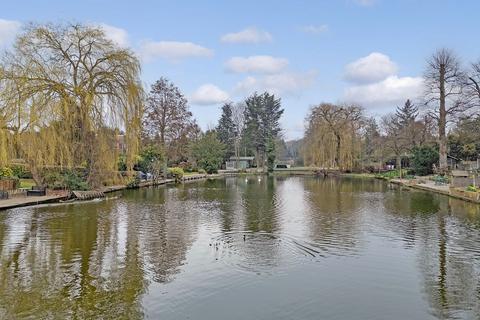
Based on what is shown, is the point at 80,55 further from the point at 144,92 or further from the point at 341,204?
the point at 341,204

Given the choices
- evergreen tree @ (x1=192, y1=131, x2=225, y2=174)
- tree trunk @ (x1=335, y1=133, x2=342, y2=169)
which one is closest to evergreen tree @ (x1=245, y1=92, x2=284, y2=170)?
evergreen tree @ (x1=192, y1=131, x2=225, y2=174)

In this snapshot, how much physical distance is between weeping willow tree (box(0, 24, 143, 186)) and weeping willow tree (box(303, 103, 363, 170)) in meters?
31.4

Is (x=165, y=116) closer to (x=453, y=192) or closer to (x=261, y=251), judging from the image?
(x=453, y=192)

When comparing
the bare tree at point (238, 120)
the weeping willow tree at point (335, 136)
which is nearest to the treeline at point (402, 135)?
the weeping willow tree at point (335, 136)

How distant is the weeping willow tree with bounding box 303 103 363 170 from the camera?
177 feet

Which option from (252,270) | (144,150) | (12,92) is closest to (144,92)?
(12,92)

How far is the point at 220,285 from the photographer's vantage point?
26.9 feet

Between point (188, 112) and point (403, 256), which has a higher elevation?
point (188, 112)

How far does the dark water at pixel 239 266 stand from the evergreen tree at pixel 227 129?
2444 inches

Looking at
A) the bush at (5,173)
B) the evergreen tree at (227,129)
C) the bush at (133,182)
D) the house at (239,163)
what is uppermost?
the evergreen tree at (227,129)

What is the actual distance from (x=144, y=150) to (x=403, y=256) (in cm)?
3055

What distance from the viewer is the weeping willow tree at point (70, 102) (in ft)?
75.4

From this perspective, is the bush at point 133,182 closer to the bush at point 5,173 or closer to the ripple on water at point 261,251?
the bush at point 5,173

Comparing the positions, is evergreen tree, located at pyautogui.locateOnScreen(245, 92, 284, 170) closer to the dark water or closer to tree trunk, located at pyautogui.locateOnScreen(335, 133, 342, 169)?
tree trunk, located at pyautogui.locateOnScreen(335, 133, 342, 169)
